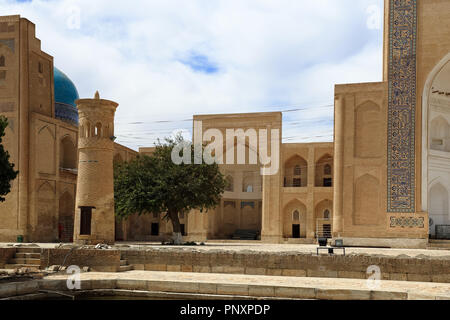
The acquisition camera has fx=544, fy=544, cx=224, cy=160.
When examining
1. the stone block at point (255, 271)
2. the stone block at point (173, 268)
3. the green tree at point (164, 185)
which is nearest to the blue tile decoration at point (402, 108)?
the green tree at point (164, 185)

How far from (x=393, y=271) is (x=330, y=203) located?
54.9 ft

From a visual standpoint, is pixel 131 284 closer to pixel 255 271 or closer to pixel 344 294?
pixel 255 271

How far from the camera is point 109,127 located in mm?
16688

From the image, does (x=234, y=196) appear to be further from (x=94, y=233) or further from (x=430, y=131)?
(x=94, y=233)

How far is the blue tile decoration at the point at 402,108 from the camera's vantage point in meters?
18.8

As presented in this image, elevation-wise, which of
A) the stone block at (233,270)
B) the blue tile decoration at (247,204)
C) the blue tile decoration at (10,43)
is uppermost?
the blue tile decoration at (10,43)

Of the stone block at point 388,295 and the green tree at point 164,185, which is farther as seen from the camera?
the green tree at point 164,185

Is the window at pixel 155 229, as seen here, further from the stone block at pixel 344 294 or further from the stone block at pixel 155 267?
the stone block at pixel 344 294

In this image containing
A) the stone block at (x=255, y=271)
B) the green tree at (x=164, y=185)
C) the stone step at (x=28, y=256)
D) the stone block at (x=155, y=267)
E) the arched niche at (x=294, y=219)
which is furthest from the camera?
the arched niche at (x=294, y=219)

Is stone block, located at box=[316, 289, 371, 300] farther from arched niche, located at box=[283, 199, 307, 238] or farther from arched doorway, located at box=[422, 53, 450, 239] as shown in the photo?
arched niche, located at box=[283, 199, 307, 238]

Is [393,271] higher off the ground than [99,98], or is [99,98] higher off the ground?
[99,98]

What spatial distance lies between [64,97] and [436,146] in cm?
1732

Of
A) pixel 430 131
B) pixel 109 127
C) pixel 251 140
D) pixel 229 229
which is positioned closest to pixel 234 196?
pixel 229 229

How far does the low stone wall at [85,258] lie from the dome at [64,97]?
13920mm
